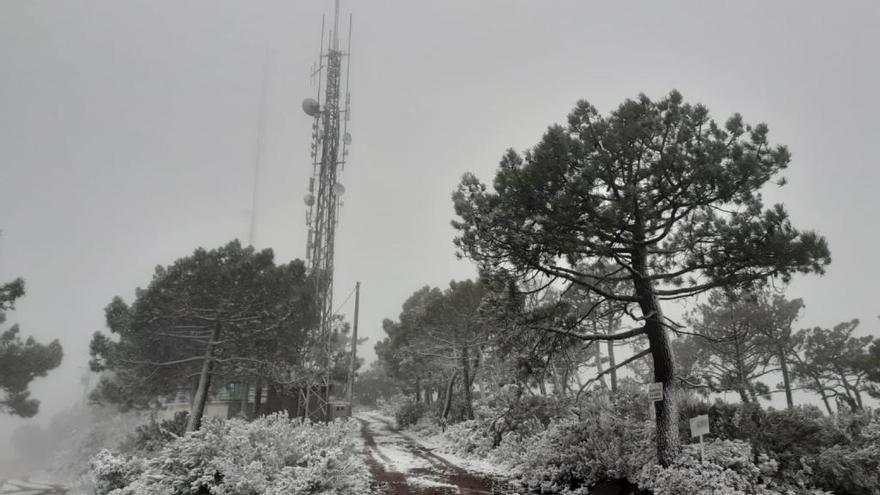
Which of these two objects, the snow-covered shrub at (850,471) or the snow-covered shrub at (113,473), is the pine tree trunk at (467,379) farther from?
the snow-covered shrub at (850,471)

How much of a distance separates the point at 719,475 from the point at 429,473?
26.0ft

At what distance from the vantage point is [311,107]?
1049 inches

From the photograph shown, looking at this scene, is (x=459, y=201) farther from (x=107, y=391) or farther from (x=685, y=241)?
(x=107, y=391)

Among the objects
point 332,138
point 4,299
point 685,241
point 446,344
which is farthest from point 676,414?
point 4,299

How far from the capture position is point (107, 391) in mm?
22797

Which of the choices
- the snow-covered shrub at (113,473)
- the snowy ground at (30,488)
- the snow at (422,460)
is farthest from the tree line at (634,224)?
the snowy ground at (30,488)

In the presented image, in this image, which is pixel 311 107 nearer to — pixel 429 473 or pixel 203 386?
pixel 203 386

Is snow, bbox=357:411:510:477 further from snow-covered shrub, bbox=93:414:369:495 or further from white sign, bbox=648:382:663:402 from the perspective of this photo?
white sign, bbox=648:382:663:402

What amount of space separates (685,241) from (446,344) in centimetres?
1895

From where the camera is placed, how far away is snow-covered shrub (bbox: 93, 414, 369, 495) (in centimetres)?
872

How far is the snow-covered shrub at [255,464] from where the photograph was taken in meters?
8.72

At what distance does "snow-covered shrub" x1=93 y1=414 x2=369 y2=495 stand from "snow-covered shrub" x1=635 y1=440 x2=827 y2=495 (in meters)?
6.35

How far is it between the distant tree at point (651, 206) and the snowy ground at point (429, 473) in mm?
4810

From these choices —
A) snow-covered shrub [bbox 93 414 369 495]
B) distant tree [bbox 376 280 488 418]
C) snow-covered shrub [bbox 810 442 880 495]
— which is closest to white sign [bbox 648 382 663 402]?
snow-covered shrub [bbox 810 442 880 495]
